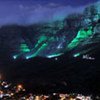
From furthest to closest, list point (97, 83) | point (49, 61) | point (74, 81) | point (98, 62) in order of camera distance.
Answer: point (49, 61) → point (98, 62) → point (74, 81) → point (97, 83)

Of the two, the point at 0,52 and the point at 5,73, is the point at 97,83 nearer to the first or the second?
the point at 5,73

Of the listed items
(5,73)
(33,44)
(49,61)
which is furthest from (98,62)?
(33,44)

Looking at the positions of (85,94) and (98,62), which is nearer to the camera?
(85,94)

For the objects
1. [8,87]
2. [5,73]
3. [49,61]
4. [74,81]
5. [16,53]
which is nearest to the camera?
[8,87]

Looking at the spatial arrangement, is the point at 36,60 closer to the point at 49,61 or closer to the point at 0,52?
the point at 49,61

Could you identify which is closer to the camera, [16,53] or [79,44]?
[16,53]

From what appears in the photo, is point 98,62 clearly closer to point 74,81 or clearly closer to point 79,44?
point 74,81

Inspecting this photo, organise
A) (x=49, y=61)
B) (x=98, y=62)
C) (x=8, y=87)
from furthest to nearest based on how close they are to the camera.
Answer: (x=49, y=61) → (x=98, y=62) → (x=8, y=87)

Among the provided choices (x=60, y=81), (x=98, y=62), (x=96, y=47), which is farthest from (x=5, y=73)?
(x=96, y=47)

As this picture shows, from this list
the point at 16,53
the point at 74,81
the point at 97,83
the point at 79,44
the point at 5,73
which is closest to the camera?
the point at 97,83
